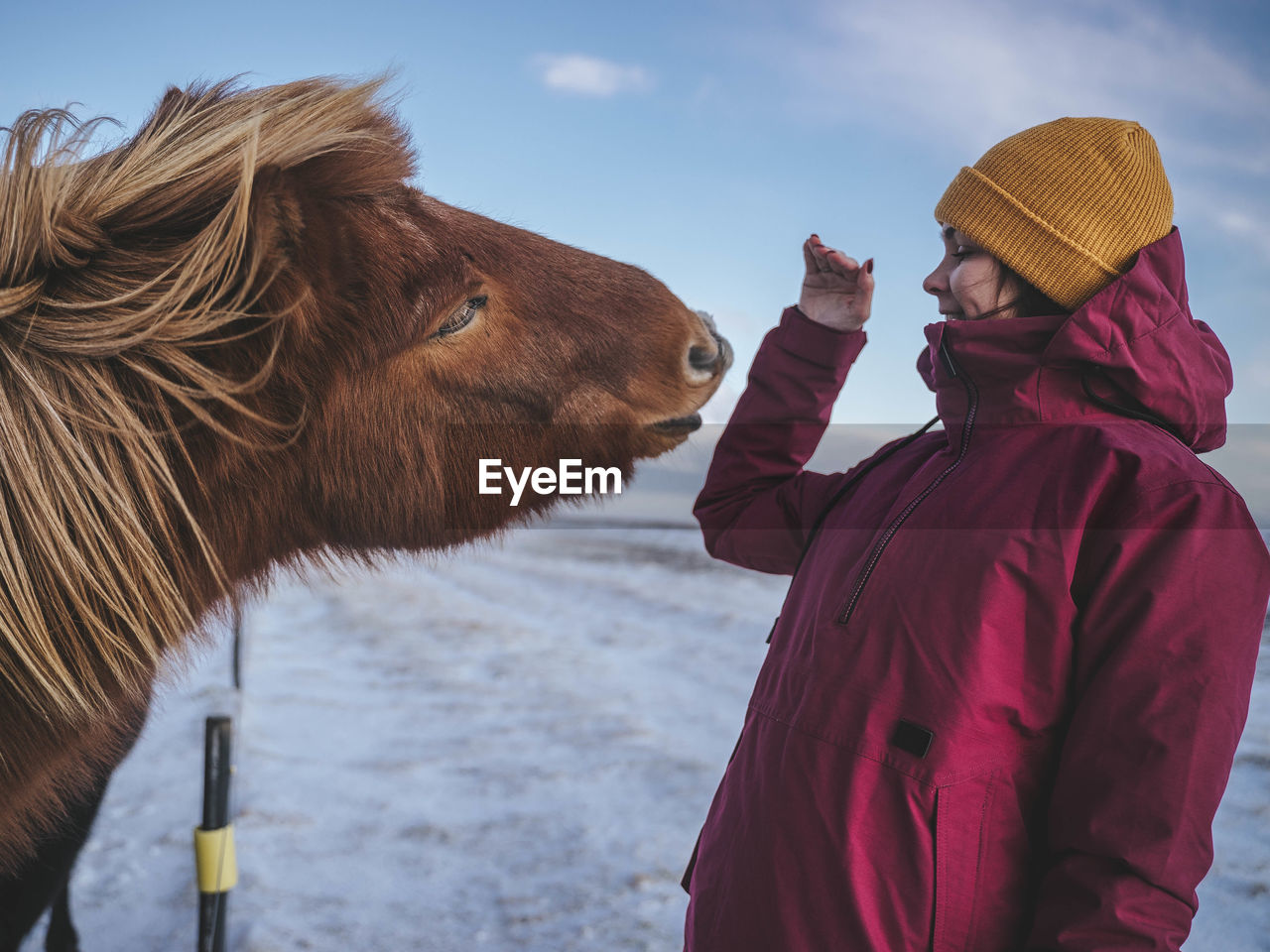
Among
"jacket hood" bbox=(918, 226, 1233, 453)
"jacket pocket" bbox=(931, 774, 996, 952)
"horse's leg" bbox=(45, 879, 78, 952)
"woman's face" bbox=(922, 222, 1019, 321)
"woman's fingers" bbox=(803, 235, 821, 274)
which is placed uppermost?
"woman's fingers" bbox=(803, 235, 821, 274)

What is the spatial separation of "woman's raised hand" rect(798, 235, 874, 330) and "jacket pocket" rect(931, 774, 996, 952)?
36.9 inches

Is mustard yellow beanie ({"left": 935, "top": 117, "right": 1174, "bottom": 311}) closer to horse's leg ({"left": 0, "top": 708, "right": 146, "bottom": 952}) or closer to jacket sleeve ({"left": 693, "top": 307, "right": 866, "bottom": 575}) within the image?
jacket sleeve ({"left": 693, "top": 307, "right": 866, "bottom": 575})

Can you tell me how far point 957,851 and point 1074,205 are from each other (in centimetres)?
99

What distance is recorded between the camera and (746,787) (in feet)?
4.66

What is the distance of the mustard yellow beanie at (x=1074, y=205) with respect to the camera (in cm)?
133

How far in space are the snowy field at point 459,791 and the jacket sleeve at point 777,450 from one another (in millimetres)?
506

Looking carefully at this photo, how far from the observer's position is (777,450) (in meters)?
1.87

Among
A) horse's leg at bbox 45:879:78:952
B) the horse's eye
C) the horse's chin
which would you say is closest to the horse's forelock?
the horse's eye

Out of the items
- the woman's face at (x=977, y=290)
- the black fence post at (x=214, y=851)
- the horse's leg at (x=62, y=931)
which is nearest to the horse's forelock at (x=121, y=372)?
the woman's face at (x=977, y=290)

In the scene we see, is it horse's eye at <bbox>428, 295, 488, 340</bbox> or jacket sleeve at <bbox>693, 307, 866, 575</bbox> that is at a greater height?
horse's eye at <bbox>428, 295, 488, 340</bbox>

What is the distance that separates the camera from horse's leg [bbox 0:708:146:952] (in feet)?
7.34

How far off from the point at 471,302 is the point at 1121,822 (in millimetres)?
1295
